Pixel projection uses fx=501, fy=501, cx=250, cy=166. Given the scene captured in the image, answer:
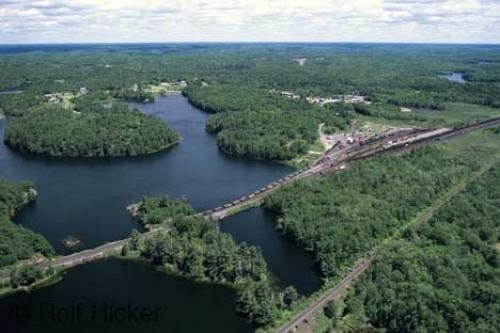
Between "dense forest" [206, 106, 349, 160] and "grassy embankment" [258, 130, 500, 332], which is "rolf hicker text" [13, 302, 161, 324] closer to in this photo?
"grassy embankment" [258, 130, 500, 332]

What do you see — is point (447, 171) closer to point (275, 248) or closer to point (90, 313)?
point (275, 248)

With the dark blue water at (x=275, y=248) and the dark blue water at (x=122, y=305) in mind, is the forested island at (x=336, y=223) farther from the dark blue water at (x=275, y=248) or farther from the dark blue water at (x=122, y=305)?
the dark blue water at (x=122, y=305)

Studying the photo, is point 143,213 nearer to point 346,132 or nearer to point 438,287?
point 438,287

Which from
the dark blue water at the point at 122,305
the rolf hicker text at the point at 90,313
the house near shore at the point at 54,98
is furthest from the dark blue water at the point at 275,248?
the house near shore at the point at 54,98

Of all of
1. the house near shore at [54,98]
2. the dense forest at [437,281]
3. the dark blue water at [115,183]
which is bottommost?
the dense forest at [437,281]

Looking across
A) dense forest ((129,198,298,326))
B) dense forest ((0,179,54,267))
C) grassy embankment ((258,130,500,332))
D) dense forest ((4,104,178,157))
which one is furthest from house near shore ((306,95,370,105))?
dense forest ((0,179,54,267))

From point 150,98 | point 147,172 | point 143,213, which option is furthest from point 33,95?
point 143,213

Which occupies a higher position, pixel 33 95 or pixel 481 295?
pixel 33 95
